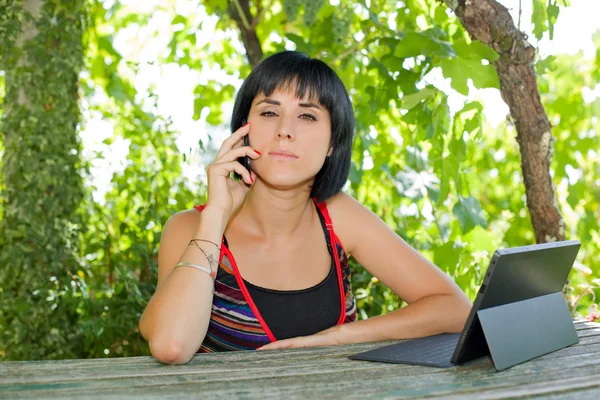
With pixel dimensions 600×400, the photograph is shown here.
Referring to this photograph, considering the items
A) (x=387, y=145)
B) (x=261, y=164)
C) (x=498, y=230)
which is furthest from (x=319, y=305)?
(x=498, y=230)

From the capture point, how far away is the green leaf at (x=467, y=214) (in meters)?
2.52

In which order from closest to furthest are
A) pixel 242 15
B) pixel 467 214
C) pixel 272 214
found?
pixel 272 214
pixel 467 214
pixel 242 15

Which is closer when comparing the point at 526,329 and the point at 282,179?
the point at 526,329

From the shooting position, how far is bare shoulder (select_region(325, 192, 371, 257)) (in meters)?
2.08

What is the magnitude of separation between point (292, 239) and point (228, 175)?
32cm

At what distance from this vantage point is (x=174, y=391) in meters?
1.01

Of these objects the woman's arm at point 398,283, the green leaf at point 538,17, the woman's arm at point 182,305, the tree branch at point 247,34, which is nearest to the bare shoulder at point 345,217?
the woman's arm at point 398,283

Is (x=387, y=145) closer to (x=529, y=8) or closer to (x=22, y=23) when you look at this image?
(x=529, y=8)

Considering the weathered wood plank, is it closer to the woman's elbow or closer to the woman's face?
the woman's elbow

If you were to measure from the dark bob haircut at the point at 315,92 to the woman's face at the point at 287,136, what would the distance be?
0.09 feet

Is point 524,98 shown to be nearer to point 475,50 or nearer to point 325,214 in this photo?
point 475,50

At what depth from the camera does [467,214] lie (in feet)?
8.32

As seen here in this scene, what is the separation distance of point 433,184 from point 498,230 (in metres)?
2.32

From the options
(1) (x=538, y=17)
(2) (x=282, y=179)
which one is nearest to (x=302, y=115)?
(2) (x=282, y=179)
